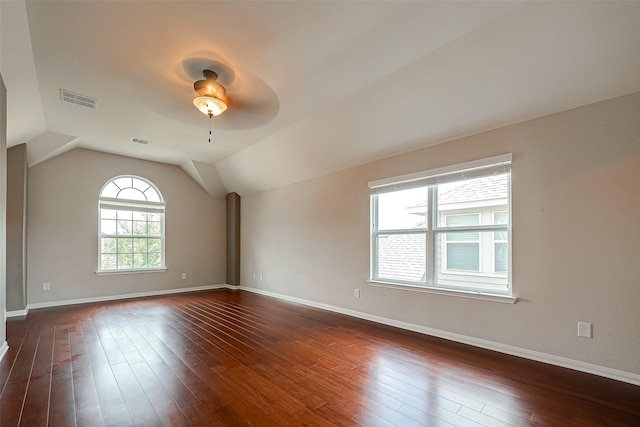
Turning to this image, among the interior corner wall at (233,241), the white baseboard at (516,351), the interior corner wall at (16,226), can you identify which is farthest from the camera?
the interior corner wall at (233,241)

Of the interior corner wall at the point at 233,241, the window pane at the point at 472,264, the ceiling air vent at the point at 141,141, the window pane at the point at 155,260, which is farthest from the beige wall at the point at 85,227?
the window pane at the point at 472,264

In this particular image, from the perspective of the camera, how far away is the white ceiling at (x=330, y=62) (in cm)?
213

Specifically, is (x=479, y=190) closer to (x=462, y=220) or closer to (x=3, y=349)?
(x=462, y=220)

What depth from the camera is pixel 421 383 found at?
93.9 inches

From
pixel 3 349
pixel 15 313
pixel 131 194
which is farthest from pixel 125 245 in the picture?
pixel 3 349

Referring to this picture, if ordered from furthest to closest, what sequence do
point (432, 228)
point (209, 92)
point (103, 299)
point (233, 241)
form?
point (233, 241), point (103, 299), point (432, 228), point (209, 92)

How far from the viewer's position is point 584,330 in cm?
259

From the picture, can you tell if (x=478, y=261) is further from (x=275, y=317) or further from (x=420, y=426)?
(x=275, y=317)

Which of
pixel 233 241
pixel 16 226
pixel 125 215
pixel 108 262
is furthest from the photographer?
pixel 233 241

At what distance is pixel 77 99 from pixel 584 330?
5.93 m

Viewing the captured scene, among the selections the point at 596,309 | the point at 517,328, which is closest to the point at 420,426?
the point at 517,328

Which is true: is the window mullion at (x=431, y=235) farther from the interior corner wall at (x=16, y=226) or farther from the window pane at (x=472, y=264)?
the interior corner wall at (x=16, y=226)

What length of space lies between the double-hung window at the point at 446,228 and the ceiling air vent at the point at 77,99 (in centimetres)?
382

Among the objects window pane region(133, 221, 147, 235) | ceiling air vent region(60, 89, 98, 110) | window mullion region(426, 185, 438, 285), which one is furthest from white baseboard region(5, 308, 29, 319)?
window mullion region(426, 185, 438, 285)
